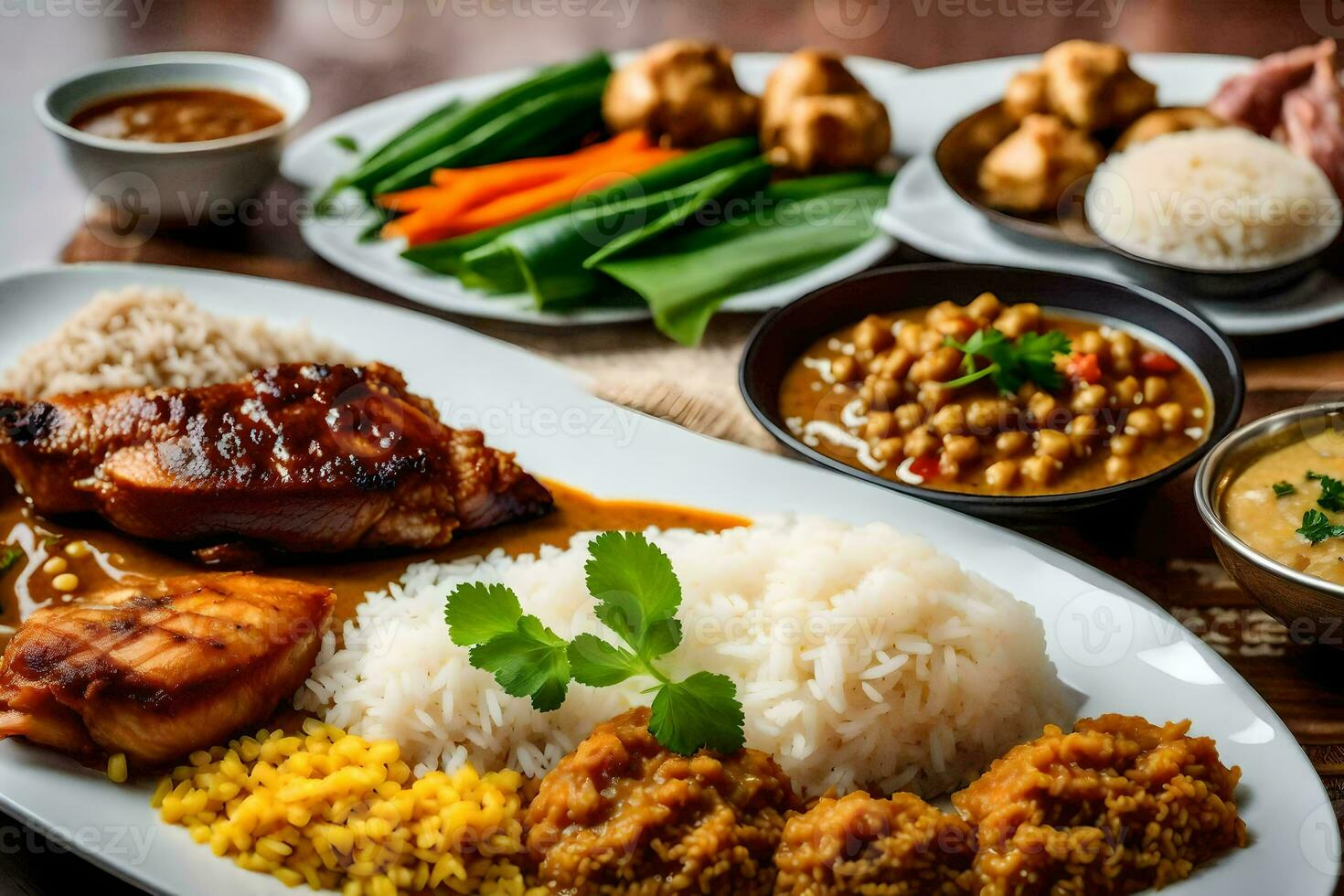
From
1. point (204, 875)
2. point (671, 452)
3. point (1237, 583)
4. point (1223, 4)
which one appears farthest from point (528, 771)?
point (1223, 4)

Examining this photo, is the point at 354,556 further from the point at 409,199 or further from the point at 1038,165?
the point at 1038,165

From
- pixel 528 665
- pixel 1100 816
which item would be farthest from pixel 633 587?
pixel 1100 816

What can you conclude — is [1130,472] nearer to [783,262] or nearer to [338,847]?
[783,262]

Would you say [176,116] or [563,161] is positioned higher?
[176,116]

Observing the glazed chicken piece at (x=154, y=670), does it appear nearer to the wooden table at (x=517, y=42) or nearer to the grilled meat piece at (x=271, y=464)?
the grilled meat piece at (x=271, y=464)

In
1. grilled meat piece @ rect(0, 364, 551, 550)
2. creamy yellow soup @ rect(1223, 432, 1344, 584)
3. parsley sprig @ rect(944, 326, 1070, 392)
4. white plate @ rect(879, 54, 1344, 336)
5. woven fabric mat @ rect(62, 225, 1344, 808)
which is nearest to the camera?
creamy yellow soup @ rect(1223, 432, 1344, 584)

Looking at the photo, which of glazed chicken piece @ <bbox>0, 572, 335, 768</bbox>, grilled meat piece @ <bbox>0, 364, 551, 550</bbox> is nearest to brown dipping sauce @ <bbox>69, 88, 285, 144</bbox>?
grilled meat piece @ <bbox>0, 364, 551, 550</bbox>

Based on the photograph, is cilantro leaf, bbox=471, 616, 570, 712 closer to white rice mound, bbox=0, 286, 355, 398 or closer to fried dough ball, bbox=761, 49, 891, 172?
white rice mound, bbox=0, 286, 355, 398
